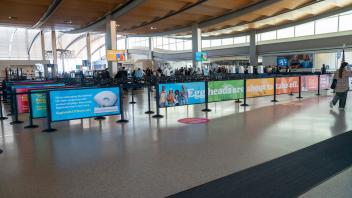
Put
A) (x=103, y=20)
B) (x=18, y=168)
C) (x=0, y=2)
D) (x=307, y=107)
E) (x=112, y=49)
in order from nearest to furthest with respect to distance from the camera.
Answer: (x=18, y=168)
(x=307, y=107)
(x=0, y=2)
(x=112, y=49)
(x=103, y=20)

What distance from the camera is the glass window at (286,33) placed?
31903mm

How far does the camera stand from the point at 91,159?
197 inches

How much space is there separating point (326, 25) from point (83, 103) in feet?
92.6

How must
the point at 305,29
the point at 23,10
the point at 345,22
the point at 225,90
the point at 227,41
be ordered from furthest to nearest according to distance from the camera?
the point at 227,41, the point at 305,29, the point at 345,22, the point at 23,10, the point at 225,90

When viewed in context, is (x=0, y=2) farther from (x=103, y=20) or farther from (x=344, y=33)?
(x=344, y=33)

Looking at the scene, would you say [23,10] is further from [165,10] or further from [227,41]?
[227,41]

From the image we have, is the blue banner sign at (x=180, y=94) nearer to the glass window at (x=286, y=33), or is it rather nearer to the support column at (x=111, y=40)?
the support column at (x=111, y=40)

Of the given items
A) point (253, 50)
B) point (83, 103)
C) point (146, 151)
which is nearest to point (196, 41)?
point (253, 50)

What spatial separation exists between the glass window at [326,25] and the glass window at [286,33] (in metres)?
3.14

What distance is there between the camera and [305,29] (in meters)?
30.2

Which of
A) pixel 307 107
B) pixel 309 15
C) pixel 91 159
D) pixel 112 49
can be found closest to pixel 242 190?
pixel 91 159

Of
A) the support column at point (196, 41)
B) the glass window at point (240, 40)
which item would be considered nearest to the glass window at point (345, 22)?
the glass window at point (240, 40)

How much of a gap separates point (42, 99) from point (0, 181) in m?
4.58

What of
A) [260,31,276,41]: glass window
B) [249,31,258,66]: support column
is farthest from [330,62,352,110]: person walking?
[260,31,276,41]: glass window
